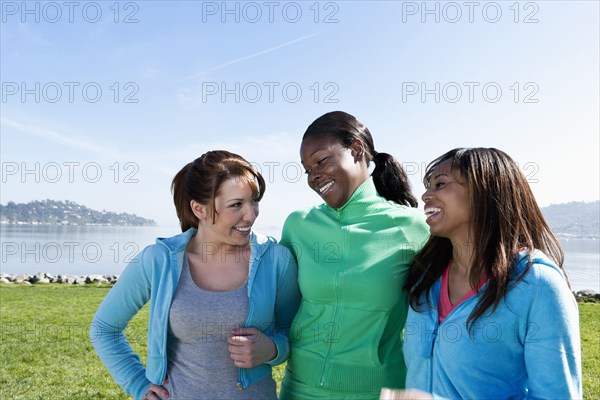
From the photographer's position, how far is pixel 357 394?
273 centimetres

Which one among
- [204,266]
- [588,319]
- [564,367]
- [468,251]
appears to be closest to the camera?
[564,367]

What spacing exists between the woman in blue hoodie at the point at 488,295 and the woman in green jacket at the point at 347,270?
0.20m

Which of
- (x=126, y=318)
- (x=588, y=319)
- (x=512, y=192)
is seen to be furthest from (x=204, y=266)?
(x=588, y=319)

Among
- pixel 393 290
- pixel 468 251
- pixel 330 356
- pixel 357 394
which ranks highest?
A: pixel 468 251

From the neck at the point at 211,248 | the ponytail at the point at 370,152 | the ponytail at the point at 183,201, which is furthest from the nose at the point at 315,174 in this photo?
the ponytail at the point at 183,201

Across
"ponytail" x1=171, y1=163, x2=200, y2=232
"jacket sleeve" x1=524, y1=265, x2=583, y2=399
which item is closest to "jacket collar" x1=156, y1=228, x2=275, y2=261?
"ponytail" x1=171, y1=163, x2=200, y2=232

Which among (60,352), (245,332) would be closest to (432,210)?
(245,332)

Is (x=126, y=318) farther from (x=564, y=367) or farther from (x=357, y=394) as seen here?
(x=564, y=367)

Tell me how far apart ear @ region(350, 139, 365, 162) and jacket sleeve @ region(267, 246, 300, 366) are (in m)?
0.67

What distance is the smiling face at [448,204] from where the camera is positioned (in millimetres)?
2533

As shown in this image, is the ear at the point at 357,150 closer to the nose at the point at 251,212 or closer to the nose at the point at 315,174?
the nose at the point at 315,174

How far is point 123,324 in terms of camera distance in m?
3.11

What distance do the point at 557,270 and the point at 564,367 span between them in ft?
1.32

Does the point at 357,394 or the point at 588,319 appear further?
the point at 588,319
